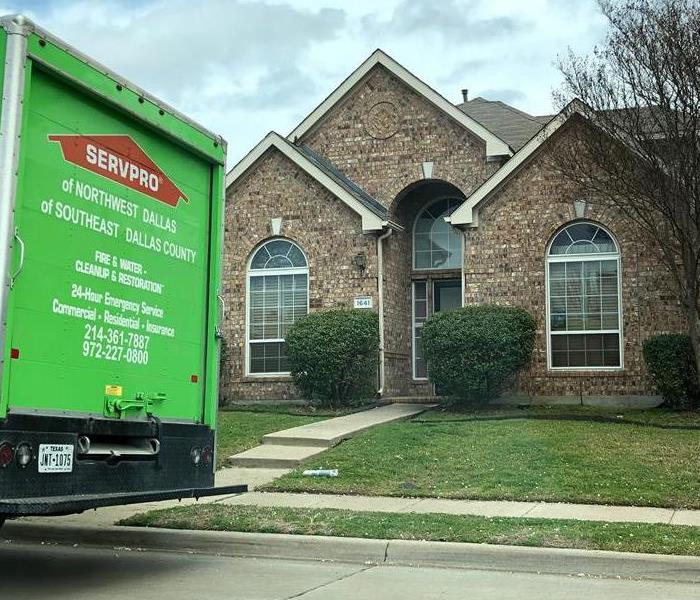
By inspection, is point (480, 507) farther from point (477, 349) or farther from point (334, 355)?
point (334, 355)

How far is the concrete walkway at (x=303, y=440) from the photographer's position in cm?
1273

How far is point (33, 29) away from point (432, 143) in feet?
52.3

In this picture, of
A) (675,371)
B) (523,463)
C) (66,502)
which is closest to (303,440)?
(523,463)

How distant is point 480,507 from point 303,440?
454 cm

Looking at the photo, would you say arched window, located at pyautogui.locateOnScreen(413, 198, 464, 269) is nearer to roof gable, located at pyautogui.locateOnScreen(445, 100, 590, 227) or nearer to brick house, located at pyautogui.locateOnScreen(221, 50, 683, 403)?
brick house, located at pyautogui.locateOnScreen(221, 50, 683, 403)

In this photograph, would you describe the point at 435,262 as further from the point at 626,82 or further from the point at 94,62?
the point at 94,62

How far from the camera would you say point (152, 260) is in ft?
24.2

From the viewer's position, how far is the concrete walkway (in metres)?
12.7

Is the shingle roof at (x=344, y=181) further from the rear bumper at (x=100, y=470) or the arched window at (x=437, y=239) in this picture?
the rear bumper at (x=100, y=470)

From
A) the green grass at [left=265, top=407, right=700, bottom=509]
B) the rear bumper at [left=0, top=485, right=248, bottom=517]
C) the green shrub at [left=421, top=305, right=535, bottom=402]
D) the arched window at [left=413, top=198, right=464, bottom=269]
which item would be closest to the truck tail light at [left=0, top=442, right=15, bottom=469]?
the rear bumper at [left=0, top=485, right=248, bottom=517]

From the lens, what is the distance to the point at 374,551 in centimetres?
786

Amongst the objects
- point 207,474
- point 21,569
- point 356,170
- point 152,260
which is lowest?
point 21,569

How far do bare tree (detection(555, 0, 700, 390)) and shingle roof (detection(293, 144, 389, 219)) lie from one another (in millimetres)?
5097

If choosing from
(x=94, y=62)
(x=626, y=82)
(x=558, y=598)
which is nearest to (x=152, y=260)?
(x=94, y=62)
